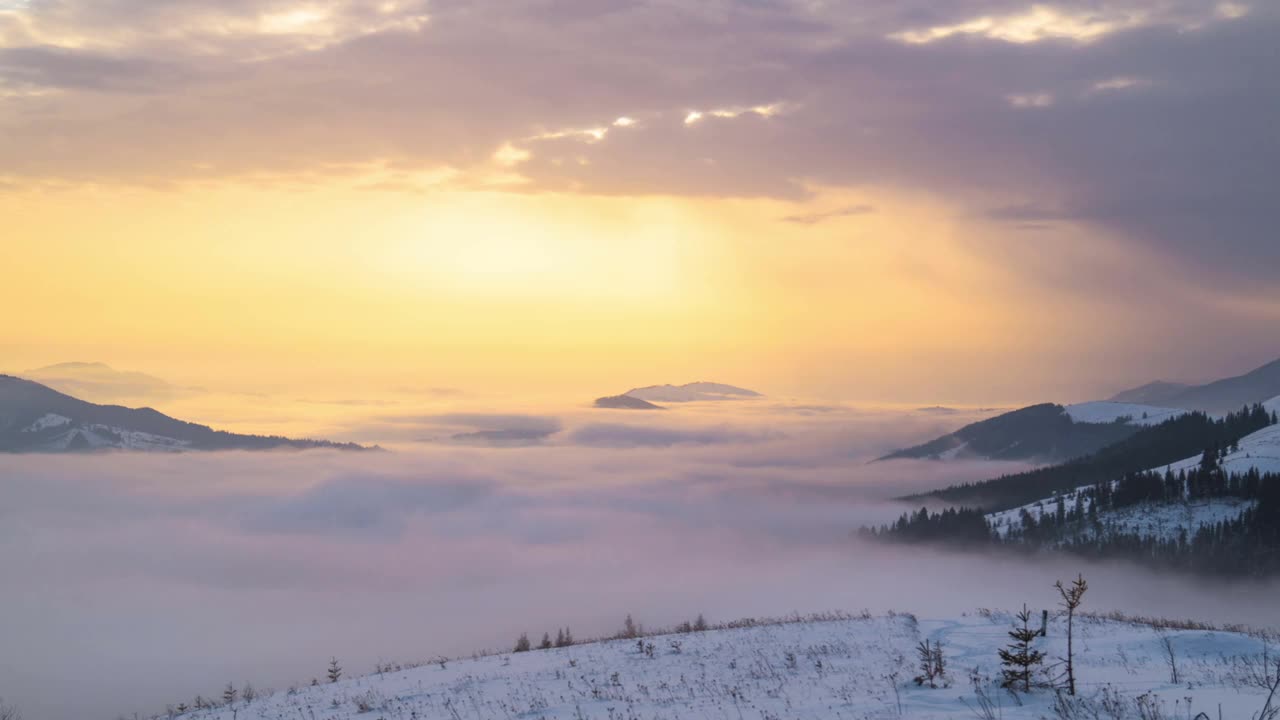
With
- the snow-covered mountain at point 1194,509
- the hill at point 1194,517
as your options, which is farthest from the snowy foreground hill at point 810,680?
the snow-covered mountain at point 1194,509

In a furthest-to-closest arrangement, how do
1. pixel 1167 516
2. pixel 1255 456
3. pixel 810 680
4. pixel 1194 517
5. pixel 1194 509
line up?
pixel 1167 516 → pixel 1255 456 → pixel 1194 509 → pixel 1194 517 → pixel 810 680

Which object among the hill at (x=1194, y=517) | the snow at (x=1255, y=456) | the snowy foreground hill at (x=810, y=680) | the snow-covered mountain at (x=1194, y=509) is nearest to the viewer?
the snowy foreground hill at (x=810, y=680)

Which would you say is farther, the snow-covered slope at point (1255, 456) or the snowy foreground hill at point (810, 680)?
the snow-covered slope at point (1255, 456)

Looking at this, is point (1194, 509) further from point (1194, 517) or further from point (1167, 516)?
point (1167, 516)

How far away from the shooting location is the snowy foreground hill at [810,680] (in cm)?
1725

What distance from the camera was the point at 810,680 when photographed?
22.2 meters

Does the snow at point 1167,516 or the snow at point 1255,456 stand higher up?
the snow at point 1255,456

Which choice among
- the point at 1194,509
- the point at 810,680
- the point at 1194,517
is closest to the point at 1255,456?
the point at 1194,509

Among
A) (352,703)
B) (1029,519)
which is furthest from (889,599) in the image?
(352,703)

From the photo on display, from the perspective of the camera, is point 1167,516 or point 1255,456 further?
point 1167,516

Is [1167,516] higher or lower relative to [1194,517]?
lower

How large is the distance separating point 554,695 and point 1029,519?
196 meters

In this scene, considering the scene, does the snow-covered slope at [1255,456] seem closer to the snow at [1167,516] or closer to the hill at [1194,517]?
the hill at [1194,517]

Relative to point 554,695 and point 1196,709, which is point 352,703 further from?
point 1196,709
